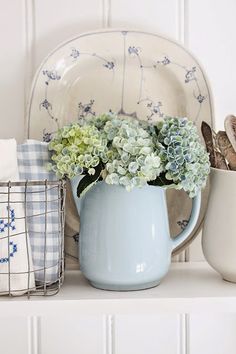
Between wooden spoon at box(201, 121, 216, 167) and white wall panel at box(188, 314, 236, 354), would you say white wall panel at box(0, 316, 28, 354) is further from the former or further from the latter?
wooden spoon at box(201, 121, 216, 167)

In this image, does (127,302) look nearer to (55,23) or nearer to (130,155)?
(130,155)

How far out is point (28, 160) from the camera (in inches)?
30.5

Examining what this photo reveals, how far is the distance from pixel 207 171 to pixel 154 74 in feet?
0.66

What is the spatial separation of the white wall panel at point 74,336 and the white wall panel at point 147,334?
3 centimetres

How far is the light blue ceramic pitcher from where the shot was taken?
2.49ft

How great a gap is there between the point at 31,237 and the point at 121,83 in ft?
0.91

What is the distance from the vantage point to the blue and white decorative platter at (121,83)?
2.87 feet

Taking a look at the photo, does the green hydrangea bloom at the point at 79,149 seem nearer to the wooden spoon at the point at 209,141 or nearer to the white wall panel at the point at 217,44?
the wooden spoon at the point at 209,141

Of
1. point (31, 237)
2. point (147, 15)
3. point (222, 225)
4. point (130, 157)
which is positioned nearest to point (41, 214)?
point (31, 237)

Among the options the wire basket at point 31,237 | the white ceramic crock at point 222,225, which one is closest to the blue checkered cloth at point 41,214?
the wire basket at point 31,237

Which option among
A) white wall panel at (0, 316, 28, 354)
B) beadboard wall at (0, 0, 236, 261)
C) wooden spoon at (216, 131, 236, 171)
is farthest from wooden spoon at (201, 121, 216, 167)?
white wall panel at (0, 316, 28, 354)

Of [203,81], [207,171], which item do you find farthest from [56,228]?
[203,81]

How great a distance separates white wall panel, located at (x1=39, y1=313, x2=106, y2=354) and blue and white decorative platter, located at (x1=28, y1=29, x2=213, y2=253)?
18 cm

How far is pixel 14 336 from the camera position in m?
0.92
